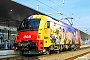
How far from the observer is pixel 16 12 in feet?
69.6

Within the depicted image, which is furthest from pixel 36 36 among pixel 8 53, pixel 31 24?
pixel 8 53

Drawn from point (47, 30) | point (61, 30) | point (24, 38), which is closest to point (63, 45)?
point (61, 30)

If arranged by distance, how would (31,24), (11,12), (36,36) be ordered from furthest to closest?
(11,12) → (31,24) → (36,36)

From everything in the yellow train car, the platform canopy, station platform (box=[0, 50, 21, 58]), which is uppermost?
the platform canopy

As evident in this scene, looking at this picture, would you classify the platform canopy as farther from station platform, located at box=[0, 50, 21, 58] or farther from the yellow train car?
station platform, located at box=[0, 50, 21, 58]

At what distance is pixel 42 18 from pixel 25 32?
1.94m

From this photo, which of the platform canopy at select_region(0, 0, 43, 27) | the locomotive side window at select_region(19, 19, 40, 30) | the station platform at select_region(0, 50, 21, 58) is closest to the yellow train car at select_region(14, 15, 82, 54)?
the locomotive side window at select_region(19, 19, 40, 30)

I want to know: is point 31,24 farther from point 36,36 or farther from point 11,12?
point 11,12

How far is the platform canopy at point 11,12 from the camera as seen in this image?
1903 cm

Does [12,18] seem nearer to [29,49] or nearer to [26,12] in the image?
[26,12]

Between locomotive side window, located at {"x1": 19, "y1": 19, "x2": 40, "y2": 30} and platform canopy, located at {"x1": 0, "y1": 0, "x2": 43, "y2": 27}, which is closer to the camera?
locomotive side window, located at {"x1": 19, "y1": 19, "x2": 40, "y2": 30}

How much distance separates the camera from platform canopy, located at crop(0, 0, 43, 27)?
19031mm

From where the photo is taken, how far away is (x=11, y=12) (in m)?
20.3

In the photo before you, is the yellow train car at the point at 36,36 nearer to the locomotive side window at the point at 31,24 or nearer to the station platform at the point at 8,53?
the locomotive side window at the point at 31,24
